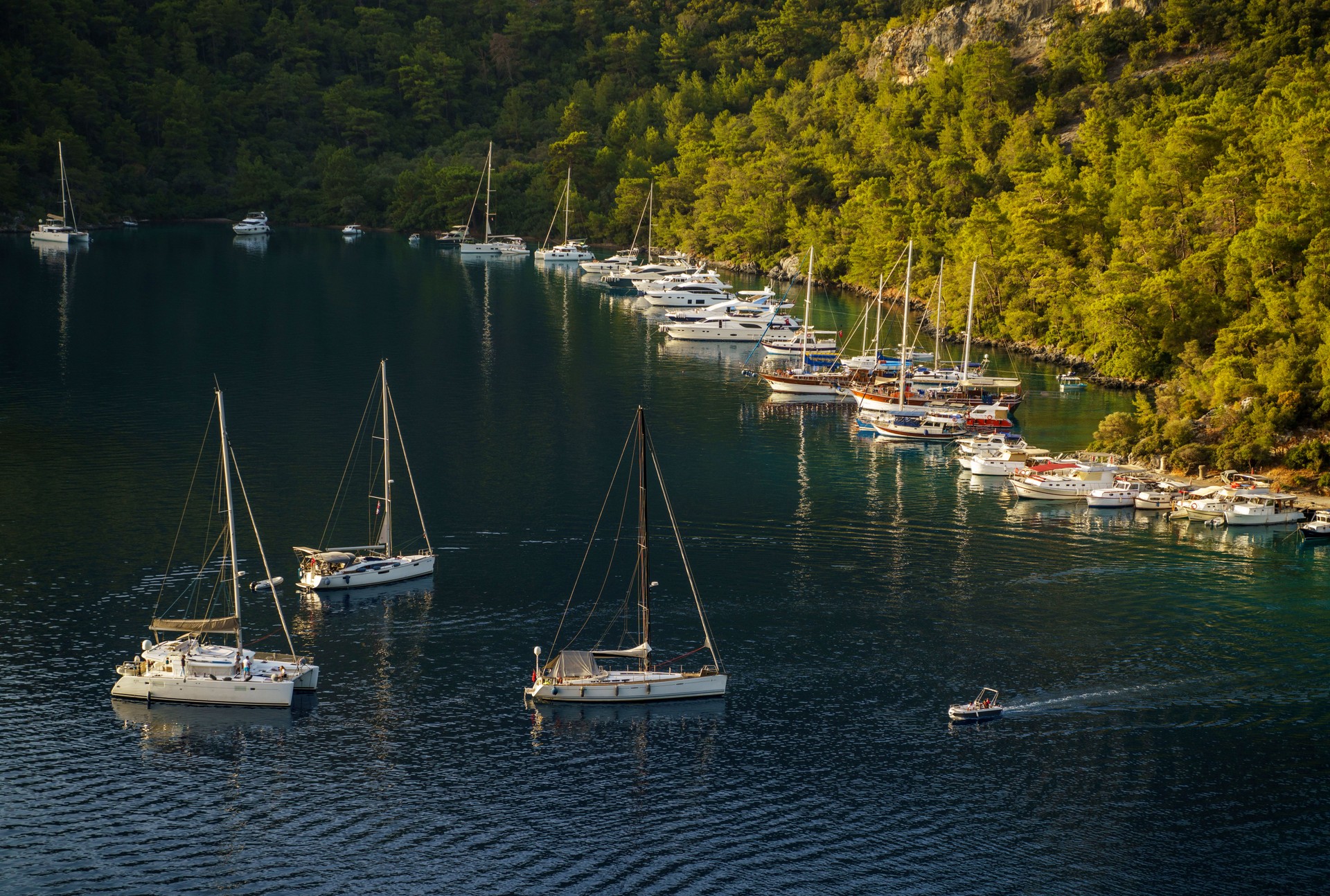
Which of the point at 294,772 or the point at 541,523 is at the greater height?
the point at 541,523

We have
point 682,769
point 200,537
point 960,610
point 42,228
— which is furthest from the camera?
point 42,228

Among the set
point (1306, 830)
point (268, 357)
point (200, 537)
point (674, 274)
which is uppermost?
point (674, 274)

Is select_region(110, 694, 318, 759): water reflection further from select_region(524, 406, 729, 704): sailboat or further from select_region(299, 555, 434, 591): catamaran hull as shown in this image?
select_region(299, 555, 434, 591): catamaran hull

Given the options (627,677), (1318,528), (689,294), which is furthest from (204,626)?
(689,294)

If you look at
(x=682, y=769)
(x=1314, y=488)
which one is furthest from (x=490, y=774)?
(x=1314, y=488)

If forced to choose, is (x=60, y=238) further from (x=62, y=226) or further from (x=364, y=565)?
(x=364, y=565)

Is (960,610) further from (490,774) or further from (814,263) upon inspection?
(814,263)

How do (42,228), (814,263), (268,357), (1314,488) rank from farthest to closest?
(42,228) → (814,263) → (268,357) → (1314,488)

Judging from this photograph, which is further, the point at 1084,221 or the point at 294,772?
the point at 1084,221
